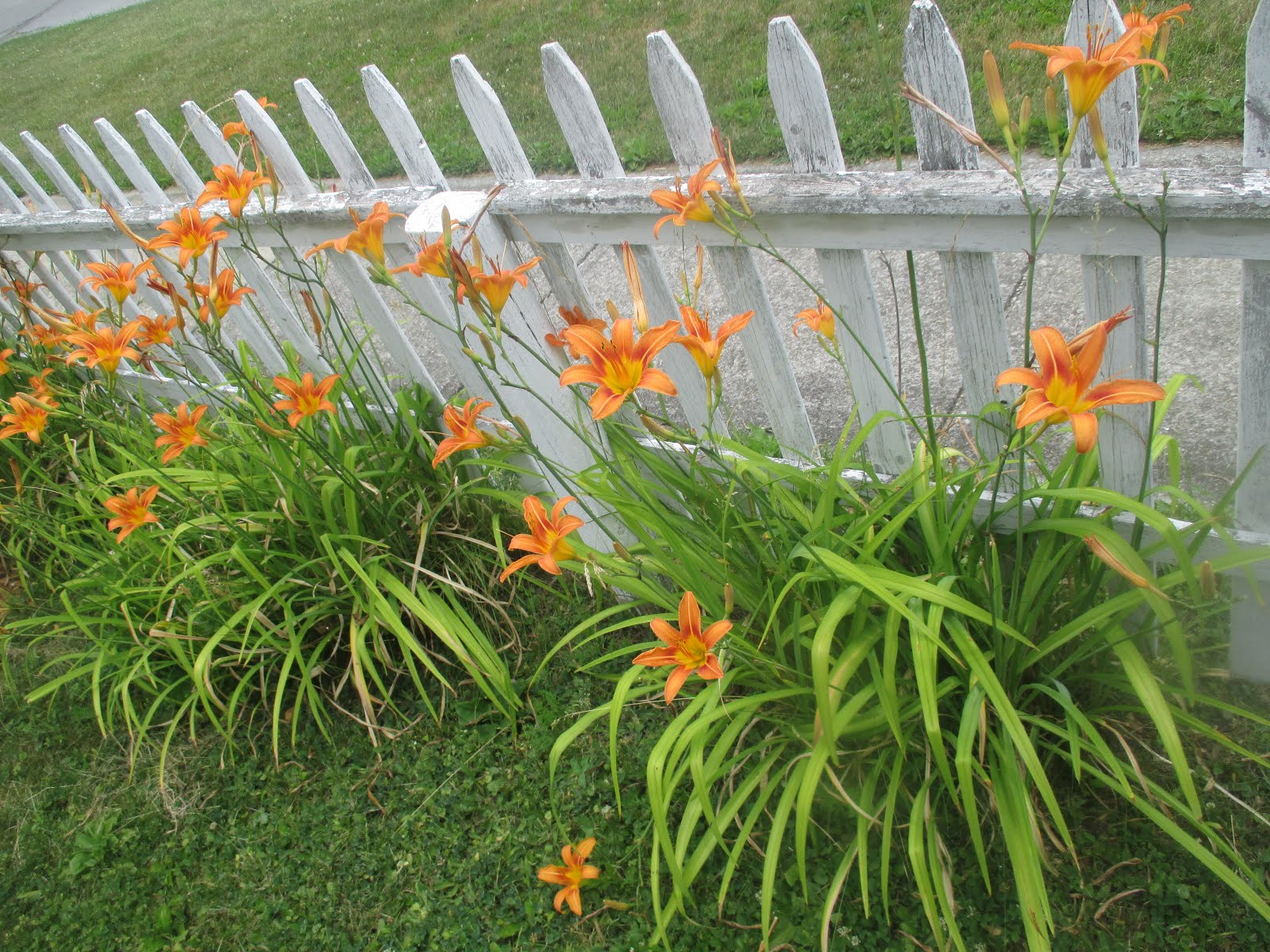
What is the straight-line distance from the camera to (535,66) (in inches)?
224

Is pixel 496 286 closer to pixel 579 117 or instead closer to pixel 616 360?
pixel 616 360

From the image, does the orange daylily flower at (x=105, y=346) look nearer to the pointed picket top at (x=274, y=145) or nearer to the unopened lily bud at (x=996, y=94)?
the pointed picket top at (x=274, y=145)

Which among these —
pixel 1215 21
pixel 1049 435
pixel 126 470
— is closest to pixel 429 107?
pixel 126 470

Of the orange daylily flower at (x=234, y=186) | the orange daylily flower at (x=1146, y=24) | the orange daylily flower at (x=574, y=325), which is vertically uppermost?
the orange daylily flower at (x=234, y=186)

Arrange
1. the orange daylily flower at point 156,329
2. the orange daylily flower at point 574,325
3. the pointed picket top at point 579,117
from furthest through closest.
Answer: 1. the orange daylily flower at point 156,329
2. the pointed picket top at point 579,117
3. the orange daylily flower at point 574,325

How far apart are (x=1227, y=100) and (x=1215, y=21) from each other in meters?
0.66

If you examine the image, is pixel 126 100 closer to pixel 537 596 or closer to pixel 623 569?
pixel 537 596

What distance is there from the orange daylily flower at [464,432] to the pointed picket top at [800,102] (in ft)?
2.41

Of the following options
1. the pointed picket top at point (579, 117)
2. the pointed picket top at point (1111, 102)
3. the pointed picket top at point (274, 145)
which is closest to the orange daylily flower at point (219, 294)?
the pointed picket top at point (274, 145)

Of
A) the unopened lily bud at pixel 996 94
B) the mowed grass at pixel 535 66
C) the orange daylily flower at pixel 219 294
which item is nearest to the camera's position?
the unopened lily bud at pixel 996 94

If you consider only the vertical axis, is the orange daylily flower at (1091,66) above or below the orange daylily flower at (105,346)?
above

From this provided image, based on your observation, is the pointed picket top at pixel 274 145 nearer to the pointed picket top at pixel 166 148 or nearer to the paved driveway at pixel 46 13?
the pointed picket top at pixel 166 148

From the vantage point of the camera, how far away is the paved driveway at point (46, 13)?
12.5 m

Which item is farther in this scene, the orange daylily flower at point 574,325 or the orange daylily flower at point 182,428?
the orange daylily flower at point 182,428
